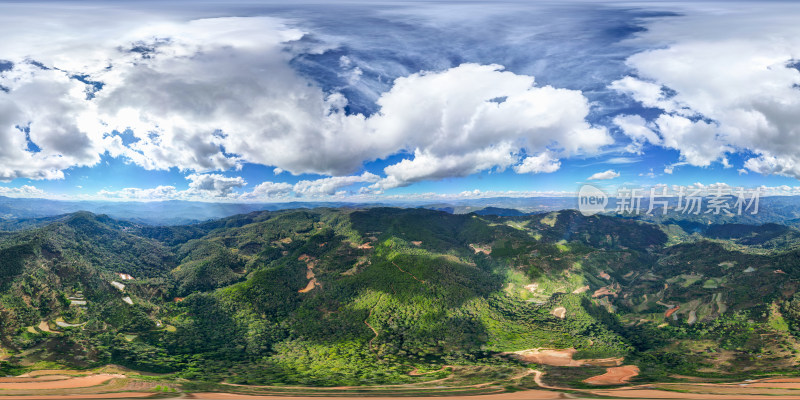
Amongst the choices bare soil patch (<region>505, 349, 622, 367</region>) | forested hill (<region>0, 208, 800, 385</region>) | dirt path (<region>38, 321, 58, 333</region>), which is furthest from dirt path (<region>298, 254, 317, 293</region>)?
bare soil patch (<region>505, 349, 622, 367</region>)

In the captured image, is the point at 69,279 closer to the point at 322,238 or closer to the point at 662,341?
the point at 322,238

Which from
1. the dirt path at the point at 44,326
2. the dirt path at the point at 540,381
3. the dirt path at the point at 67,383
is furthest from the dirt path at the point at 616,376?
the dirt path at the point at 44,326

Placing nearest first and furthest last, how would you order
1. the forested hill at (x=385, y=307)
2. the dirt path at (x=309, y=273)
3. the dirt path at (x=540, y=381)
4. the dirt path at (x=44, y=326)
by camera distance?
the dirt path at (x=540, y=381), the forested hill at (x=385, y=307), the dirt path at (x=44, y=326), the dirt path at (x=309, y=273)

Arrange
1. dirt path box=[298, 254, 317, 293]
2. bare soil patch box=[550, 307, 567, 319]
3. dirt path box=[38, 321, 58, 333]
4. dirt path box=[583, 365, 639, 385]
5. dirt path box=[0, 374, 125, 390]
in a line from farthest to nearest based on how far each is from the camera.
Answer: dirt path box=[298, 254, 317, 293] < bare soil patch box=[550, 307, 567, 319] < dirt path box=[38, 321, 58, 333] < dirt path box=[583, 365, 639, 385] < dirt path box=[0, 374, 125, 390]

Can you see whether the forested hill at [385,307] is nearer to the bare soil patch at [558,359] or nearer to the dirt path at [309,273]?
the dirt path at [309,273]

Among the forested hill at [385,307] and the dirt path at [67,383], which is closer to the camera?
the dirt path at [67,383]

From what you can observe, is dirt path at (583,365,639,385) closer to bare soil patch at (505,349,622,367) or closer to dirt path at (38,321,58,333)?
bare soil patch at (505,349,622,367)

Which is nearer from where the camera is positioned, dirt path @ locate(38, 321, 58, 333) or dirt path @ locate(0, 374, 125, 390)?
dirt path @ locate(0, 374, 125, 390)
